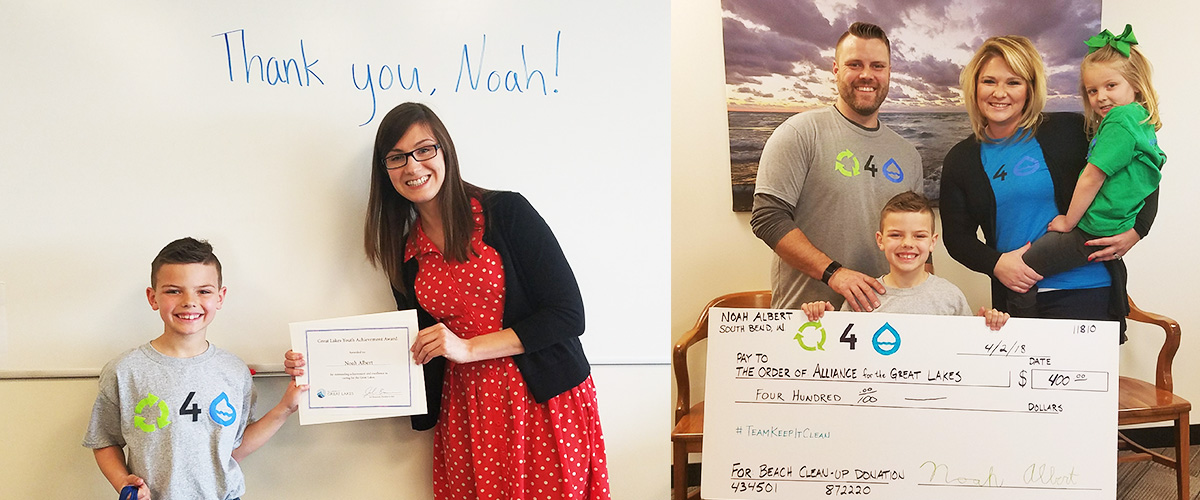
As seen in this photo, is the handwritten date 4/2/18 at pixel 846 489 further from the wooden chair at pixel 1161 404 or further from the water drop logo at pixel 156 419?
the water drop logo at pixel 156 419

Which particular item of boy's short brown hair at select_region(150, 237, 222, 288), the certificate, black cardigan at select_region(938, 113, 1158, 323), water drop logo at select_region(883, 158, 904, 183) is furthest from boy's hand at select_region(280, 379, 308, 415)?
black cardigan at select_region(938, 113, 1158, 323)

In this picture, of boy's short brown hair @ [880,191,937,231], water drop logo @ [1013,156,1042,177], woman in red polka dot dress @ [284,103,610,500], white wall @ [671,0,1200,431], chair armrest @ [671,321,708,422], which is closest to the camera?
woman in red polka dot dress @ [284,103,610,500]

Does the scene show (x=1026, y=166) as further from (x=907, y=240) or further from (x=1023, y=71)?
(x=907, y=240)

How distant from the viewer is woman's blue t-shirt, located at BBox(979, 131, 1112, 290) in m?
2.02

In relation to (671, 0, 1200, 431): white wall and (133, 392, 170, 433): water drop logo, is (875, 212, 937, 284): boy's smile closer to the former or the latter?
(671, 0, 1200, 431): white wall

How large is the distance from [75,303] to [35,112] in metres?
0.41

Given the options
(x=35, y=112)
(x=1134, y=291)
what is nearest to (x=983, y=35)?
(x=1134, y=291)

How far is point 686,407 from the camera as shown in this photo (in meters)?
2.31

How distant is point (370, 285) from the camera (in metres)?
1.68

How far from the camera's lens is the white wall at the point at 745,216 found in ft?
7.92

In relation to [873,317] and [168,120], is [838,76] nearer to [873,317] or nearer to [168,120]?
[873,317]

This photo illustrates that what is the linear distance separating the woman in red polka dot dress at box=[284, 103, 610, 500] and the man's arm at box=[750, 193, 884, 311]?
28.5 inches

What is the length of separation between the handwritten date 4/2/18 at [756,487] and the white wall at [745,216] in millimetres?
684

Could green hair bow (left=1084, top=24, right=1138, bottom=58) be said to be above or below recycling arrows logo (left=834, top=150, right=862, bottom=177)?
above
